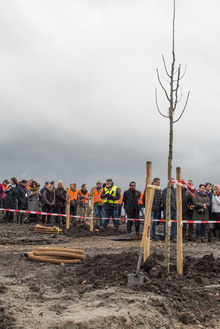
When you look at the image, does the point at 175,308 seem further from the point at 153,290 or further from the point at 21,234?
the point at 21,234

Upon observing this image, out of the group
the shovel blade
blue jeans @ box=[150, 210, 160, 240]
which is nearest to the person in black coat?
blue jeans @ box=[150, 210, 160, 240]

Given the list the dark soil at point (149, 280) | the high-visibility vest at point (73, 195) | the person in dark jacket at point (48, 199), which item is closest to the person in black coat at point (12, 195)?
the person in dark jacket at point (48, 199)

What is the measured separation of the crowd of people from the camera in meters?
13.1

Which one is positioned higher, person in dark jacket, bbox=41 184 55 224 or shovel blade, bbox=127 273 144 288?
person in dark jacket, bbox=41 184 55 224

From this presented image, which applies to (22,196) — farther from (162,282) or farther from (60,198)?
(162,282)

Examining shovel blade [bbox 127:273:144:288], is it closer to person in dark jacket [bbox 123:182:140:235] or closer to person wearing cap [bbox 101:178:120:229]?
person in dark jacket [bbox 123:182:140:235]

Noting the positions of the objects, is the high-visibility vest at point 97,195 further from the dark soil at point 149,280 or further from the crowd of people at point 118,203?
the dark soil at point 149,280

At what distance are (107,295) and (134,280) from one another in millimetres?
616

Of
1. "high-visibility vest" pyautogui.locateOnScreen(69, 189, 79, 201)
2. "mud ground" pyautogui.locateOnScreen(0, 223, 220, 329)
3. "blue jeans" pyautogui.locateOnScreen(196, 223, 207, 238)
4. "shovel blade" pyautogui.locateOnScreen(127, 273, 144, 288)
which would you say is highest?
"high-visibility vest" pyautogui.locateOnScreen(69, 189, 79, 201)

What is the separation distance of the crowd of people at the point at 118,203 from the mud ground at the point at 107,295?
17.0 feet

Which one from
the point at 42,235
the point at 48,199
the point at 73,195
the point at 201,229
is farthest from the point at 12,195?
the point at 201,229

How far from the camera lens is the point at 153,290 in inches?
208

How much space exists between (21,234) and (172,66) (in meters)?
10.1

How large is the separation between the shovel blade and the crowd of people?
625 centimetres
